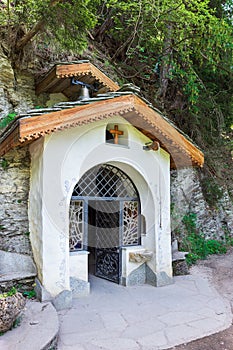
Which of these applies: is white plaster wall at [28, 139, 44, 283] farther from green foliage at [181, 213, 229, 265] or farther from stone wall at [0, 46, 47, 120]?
green foliage at [181, 213, 229, 265]

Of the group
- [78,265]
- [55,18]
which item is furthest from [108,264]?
[55,18]

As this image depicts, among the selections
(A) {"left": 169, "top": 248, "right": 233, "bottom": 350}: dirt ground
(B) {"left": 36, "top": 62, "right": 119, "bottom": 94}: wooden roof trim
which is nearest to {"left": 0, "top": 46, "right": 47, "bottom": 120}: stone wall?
(B) {"left": 36, "top": 62, "right": 119, "bottom": 94}: wooden roof trim

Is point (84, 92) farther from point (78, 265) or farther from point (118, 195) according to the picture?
point (78, 265)

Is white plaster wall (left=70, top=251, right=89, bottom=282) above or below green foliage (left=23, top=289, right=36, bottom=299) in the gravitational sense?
above

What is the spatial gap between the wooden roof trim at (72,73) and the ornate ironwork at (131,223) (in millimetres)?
2747

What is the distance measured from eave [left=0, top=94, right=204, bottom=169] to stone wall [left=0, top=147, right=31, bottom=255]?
422mm

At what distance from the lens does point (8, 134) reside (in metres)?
4.96

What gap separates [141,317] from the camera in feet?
14.9

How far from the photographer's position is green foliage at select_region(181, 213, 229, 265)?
337 inches

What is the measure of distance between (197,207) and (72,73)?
20.4 feet

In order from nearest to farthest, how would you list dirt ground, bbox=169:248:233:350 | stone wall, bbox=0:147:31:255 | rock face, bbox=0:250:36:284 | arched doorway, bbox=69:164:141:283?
dirt ground, bbox=169:248:233:350, rock face, bbox=0:250:36:284, stone wall, bbox=0:147:31:255, arched doorway, bbox=69:164:141:283

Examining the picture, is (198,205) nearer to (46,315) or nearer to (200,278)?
(200,278)

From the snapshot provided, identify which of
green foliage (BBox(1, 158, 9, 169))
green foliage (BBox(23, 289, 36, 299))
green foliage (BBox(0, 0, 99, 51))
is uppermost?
green foliage (BBox(0, 0, 99, 51))

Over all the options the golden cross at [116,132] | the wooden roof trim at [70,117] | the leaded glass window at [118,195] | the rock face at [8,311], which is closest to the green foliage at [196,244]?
the leaded glass window at [118,195]
